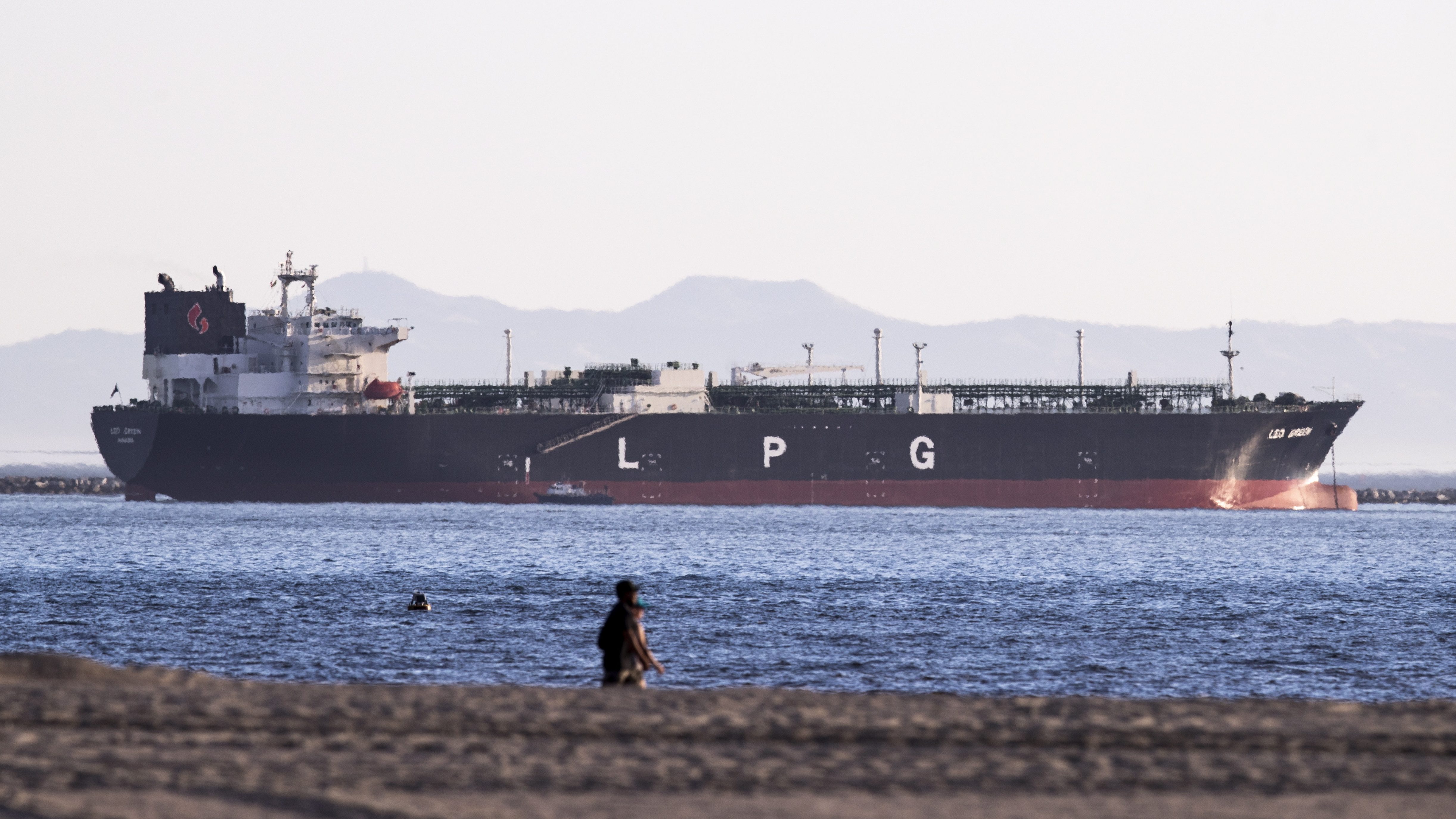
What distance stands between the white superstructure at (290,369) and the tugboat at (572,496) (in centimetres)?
889

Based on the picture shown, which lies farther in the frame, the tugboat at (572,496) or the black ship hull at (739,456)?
the tugboat at (572,496)

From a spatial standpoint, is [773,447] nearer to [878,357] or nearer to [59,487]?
[878,357]

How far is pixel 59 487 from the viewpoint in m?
143

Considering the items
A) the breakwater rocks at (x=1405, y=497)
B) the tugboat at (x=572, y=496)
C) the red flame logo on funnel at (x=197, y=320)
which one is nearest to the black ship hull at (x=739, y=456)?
the tugboat at (x=572, y=496)

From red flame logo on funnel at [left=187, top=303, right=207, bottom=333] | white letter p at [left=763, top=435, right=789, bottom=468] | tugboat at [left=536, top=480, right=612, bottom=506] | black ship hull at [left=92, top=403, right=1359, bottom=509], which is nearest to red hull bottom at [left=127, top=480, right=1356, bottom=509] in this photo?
black ship hull at [left=92, top=403, right=1359, bottom=509]

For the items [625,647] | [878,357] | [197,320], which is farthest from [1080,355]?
[625,647]

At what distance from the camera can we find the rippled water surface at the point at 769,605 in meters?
24.2

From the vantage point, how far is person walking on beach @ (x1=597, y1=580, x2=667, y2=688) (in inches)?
529

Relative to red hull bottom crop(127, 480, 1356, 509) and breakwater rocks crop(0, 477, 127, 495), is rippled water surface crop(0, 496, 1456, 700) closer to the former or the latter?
red hull bottom crop(127, 480, 1356, 509)

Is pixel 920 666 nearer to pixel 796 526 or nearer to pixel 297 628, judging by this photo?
pixel 297 628

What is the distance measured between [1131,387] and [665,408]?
25278mm

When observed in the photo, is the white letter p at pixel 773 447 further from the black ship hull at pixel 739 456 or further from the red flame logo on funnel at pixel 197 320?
the red flame logo on funnel at pixel 197 320

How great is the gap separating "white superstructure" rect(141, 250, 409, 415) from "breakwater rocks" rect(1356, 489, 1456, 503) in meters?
93.6

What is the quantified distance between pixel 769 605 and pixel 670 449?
4760 centimetres
